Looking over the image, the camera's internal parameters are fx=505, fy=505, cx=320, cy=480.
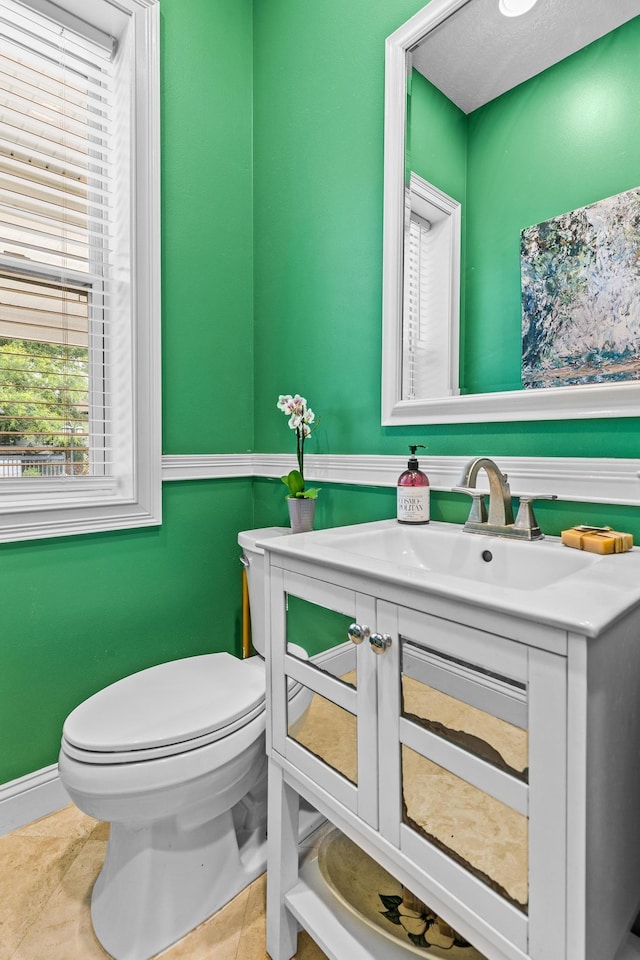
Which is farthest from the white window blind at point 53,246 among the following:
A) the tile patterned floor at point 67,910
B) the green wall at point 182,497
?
the tile patterned floor at point 67,910

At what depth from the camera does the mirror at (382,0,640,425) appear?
0.98m

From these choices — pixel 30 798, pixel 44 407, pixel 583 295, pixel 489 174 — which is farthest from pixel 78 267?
pixel 30 798

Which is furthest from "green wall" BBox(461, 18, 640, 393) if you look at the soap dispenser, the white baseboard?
the white baseboard

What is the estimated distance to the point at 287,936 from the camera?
1.01 meters

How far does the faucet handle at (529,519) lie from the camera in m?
1.00

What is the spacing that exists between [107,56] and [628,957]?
7.90 ft

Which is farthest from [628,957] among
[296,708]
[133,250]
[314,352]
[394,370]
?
[133,250]

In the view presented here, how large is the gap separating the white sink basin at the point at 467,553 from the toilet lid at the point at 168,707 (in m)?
0.43

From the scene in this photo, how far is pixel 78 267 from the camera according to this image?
1.54 meters

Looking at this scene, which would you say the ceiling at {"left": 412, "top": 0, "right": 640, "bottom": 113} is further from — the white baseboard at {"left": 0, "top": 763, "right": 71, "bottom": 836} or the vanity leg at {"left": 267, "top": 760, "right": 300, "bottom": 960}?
the white baseboard at {"left": 0, "top": 763, "right": 71, "bottom": 836}

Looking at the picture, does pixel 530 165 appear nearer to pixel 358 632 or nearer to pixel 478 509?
pixel 478 509

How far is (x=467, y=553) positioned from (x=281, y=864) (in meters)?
0.72

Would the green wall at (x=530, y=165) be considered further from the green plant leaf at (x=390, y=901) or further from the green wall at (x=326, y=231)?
the green plant leaf at (x=390, y=901)

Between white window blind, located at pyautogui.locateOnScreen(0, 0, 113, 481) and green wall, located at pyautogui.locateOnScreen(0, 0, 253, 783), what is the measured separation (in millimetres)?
195
